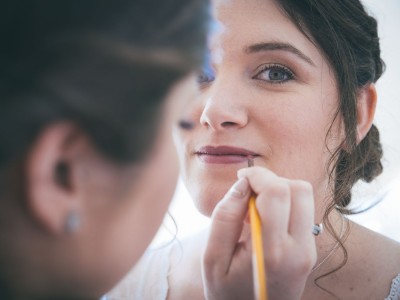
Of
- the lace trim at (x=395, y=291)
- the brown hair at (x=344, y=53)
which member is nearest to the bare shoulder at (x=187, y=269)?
the brown hair at (x=344, y=53)

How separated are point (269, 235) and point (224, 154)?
10.3 inches

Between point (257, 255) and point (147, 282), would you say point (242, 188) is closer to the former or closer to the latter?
point (257, 255)

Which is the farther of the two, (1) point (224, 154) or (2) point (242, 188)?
(1) point (224, 154)

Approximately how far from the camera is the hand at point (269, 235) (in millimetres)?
636

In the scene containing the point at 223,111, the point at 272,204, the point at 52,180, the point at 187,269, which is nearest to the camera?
the point at 52,180

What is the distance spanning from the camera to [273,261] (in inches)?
25.6

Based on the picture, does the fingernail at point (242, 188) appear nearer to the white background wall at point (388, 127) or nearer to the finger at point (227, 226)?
the finger at point (227, 226)

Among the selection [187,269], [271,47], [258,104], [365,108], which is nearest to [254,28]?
[271,47]

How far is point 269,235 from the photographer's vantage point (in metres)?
0.64

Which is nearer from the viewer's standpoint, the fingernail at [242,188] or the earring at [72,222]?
the earring at [72,222]

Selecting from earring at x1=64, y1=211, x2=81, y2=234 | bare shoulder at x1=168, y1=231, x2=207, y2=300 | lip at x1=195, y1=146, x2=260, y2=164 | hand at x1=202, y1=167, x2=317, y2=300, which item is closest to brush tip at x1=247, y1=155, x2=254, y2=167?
lip at x1=195, y1=146, x2=260, y2=164

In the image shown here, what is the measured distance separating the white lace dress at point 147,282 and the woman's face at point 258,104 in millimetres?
373

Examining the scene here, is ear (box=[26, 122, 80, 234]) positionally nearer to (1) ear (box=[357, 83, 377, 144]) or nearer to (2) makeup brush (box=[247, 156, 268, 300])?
(2) makeup brush (box=[247, 156, 268, 300])

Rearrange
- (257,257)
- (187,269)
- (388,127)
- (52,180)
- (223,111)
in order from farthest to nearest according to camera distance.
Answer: (388,127), (187,269), (223,111), (257,257), (52,180)
